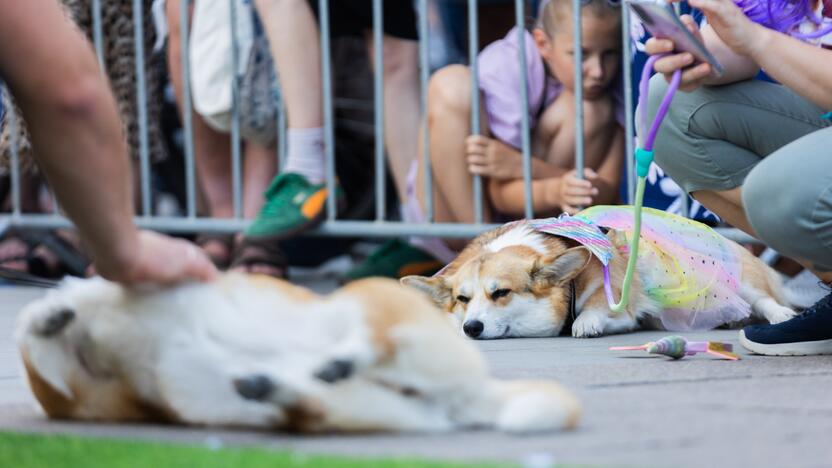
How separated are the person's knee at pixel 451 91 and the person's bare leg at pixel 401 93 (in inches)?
10.0

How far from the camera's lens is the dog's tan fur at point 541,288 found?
11.9 feet

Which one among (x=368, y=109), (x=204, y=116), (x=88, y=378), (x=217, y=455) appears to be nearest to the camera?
(x=217, y=455)

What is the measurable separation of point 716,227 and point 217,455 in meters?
2.96

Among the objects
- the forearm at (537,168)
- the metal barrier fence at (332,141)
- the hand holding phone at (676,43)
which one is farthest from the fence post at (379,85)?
the hand holding phone at (676,43)

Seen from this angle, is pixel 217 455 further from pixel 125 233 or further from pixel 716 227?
pixel 716 227

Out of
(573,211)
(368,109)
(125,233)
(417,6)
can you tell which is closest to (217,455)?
(125,233)

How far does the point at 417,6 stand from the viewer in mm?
4727

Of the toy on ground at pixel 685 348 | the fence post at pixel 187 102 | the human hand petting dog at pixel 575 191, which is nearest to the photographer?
the toy on ground at pixel 685 348

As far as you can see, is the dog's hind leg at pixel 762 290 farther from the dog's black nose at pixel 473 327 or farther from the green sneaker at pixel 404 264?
the green sneaker at pixel 404 264

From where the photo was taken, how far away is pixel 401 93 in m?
4.72

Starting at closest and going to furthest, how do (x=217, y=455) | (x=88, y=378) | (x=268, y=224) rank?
(x=217, y=455)
(x=88, y=378)
(x=268, y=224)

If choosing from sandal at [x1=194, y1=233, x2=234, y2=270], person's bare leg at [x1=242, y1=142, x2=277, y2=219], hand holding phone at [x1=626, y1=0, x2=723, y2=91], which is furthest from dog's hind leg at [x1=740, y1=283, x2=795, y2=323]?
sandal at [x1=194, y1=233, x2=234, y2=270]

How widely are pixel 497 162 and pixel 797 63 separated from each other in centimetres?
187

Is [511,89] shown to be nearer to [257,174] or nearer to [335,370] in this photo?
[257,174]
